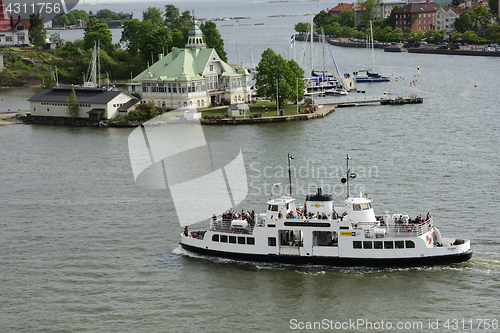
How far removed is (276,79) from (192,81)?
11.6m

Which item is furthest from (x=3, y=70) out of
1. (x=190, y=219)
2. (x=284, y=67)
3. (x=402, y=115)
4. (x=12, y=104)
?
(x=190, y=219)

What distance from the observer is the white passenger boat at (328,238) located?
120ft

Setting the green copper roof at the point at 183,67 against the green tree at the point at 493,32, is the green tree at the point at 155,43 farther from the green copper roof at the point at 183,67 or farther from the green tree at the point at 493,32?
the green tree at the point at 493,32

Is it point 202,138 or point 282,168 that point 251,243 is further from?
point 202,138

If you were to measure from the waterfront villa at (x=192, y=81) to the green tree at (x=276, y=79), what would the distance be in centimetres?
502

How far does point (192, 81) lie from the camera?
91.6 meters

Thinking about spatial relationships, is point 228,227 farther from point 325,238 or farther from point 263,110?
point 263,110

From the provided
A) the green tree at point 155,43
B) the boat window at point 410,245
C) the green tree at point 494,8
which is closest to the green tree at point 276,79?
the green tree at point 155,43

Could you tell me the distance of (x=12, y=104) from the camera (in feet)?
348

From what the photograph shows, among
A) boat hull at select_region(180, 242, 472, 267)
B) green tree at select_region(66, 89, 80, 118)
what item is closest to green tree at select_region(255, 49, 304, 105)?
green tree at select_region(66, 89, 80, 118)

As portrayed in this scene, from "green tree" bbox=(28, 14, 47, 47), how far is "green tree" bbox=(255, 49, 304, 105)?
77.6 meters

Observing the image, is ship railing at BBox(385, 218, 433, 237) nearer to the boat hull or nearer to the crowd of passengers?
the crowd of passengers

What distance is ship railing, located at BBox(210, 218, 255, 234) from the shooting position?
39.3 meters

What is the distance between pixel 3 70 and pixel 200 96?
196 ft
